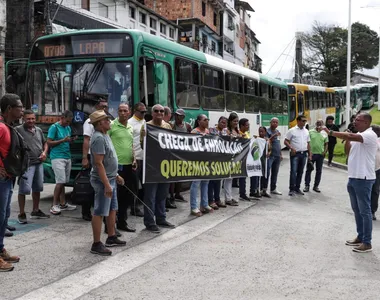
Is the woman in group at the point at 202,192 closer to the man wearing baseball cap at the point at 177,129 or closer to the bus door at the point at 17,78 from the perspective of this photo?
the man wearing baseball cap at the point at 177,129

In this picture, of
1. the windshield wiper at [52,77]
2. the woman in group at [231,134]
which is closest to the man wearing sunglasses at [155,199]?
the woman in group at [231,134]

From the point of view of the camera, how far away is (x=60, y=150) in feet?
25.6

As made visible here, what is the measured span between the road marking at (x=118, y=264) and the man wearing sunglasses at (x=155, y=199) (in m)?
0.27

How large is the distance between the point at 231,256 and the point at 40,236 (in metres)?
2.76

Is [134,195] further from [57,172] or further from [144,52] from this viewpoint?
[144,52]

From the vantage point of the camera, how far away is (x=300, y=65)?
203 ft

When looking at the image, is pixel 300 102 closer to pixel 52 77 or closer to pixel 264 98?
pixel 264 98

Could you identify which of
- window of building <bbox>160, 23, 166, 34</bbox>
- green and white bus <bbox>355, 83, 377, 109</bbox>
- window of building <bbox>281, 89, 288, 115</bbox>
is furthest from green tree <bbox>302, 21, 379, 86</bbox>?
window of building <bbox>281, 89, 288, 115</bbox>

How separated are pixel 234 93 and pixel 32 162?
25.2 ft

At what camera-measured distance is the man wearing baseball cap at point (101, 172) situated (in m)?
5.39

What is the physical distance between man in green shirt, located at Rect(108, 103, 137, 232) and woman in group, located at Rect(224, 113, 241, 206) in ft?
9.37

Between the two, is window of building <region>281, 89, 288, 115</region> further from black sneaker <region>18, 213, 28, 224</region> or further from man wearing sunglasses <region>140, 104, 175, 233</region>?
black sneaker <region>18, 213, 28, 224</region>

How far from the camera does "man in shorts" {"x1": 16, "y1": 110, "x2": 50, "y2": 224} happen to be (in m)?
7.07

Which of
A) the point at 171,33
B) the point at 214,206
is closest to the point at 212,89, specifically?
the point at 214,206
